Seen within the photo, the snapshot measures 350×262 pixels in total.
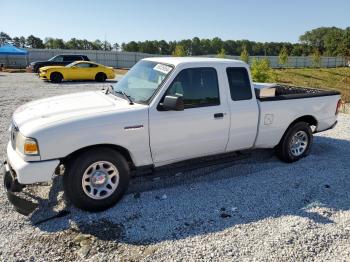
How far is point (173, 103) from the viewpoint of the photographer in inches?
173

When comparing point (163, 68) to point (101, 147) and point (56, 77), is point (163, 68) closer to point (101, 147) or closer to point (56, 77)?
point (101, 147)

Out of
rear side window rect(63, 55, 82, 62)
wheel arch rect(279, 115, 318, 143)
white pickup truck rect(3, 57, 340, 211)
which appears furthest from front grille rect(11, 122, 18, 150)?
rear side window rect(63, 55, 82, 62)

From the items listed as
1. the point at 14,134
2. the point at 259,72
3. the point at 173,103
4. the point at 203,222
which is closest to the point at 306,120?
the point at 173,103

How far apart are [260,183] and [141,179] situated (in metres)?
1.87

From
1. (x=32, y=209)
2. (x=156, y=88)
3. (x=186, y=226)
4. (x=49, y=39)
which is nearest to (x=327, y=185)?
(x=186, y=226)

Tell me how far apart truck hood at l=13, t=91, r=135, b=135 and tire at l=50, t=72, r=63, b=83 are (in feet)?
52.1

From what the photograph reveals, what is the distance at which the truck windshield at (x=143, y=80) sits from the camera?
187 inches

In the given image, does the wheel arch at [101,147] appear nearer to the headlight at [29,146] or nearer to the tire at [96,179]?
the tire at [96,179]

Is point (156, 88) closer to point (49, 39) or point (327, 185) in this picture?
point (327, 185)

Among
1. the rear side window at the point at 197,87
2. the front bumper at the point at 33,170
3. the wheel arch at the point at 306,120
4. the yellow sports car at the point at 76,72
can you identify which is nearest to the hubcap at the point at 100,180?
the front bumper at the point at 33,170

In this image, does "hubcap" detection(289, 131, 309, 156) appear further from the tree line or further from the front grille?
the tree line

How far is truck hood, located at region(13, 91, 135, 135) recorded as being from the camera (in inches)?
162

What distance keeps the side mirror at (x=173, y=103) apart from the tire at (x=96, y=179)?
35.3 inches

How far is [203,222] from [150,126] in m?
1.39
